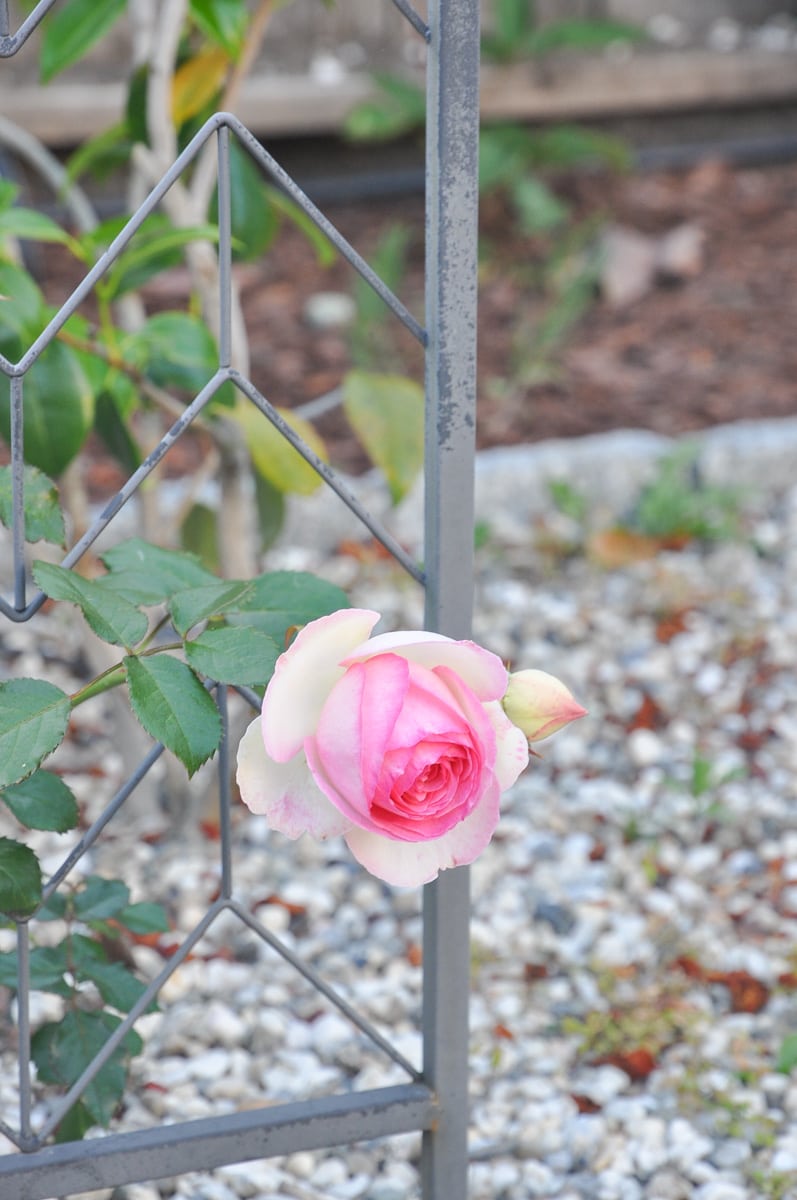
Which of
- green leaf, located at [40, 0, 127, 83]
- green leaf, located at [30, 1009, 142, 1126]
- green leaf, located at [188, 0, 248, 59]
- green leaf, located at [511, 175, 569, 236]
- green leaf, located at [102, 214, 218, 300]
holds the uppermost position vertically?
green leaf, located at [511, 175, 569, 236]

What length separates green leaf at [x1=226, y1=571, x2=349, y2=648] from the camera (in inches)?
38.0

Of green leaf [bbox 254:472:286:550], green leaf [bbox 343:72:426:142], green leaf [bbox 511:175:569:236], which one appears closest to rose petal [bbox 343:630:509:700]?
green leaf [bbox 254:472:286:550]

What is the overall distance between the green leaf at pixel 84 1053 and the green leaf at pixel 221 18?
2.97ft

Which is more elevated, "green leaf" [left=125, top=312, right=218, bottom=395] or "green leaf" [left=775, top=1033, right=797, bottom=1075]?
"green leaf" [left=125, top=312, right=218, bottom=395]

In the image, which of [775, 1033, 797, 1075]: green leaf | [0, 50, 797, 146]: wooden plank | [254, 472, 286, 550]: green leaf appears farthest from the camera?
[0, 50, 797, 146]: wooden plank

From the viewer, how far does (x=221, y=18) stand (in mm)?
1413

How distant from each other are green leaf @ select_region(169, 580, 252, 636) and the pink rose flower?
9cm

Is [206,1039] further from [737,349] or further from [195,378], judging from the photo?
[737,349]

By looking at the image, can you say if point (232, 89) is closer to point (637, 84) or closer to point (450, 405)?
point (450, 405)

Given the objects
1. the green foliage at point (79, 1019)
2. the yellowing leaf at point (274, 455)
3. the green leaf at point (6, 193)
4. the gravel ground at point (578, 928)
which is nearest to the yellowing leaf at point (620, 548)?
the gravel ground at point (578, 928)

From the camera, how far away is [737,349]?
3.19 meters

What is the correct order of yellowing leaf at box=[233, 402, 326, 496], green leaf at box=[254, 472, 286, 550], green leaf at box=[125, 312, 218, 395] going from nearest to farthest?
green leaf at box=[125, 312, 218, 395] < yellowing leaf at box=[233, 402, 326, 496] < green leaf at box=[254, 472, 286, 550]

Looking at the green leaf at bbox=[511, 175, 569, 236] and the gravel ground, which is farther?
the green leaf at bbox=[511, 175, 569, 236]

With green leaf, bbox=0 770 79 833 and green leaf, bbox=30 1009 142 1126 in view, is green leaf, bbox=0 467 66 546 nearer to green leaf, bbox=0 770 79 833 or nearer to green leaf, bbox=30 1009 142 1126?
green leaf, bbox=0 770 79 833
